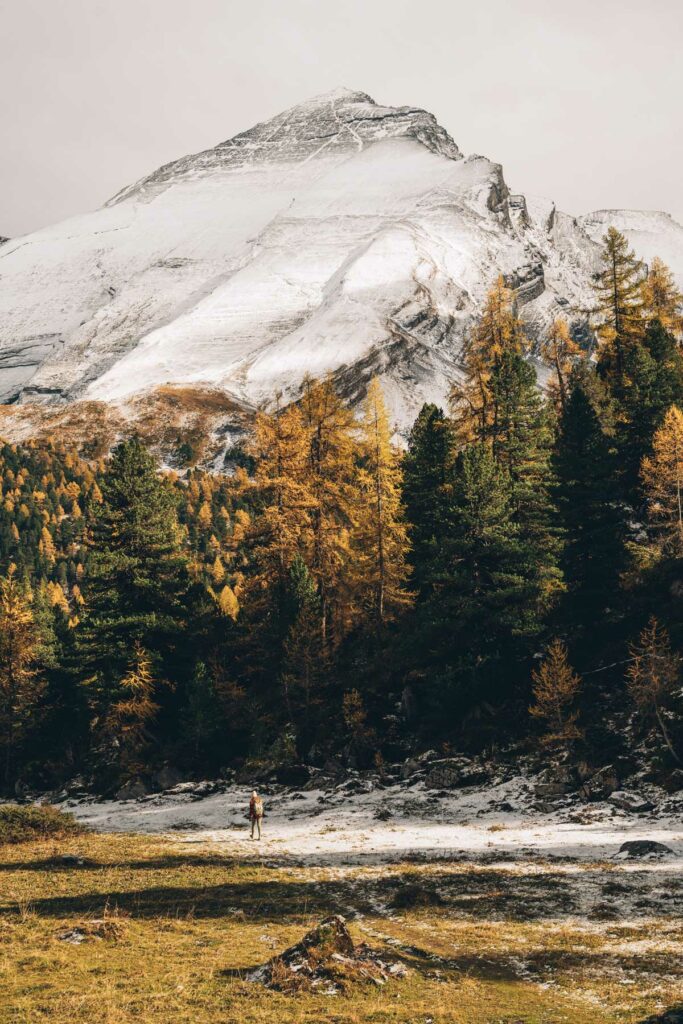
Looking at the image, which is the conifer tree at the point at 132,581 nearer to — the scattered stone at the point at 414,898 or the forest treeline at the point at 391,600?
the forest treeline at the point at 391,600

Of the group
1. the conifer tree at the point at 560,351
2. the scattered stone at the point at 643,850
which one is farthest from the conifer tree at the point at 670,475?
the conifer tree at the point at 560,351

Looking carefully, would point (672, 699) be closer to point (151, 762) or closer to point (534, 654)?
point (534, 654)

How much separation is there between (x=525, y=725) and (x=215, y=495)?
15921 centimetres

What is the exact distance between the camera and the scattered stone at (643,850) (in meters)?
19.4

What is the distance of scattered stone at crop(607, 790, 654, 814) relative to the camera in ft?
81.1

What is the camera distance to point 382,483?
41281 millimetres

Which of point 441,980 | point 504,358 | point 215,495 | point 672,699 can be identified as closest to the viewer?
point 441,980

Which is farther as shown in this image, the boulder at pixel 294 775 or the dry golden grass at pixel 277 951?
the boulder at pixel 294 775

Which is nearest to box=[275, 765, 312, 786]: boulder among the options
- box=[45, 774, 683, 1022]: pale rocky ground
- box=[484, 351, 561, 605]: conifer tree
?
box=[45, 774, 683, 1022]: pale rocky ground

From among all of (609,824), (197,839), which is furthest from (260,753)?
(609,824)

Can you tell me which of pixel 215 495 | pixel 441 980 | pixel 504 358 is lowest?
pixel 441 980

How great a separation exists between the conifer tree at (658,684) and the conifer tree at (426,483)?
47.1ft

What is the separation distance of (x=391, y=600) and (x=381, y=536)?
3.89m

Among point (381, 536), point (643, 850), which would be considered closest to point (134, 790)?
point (381, 536)
